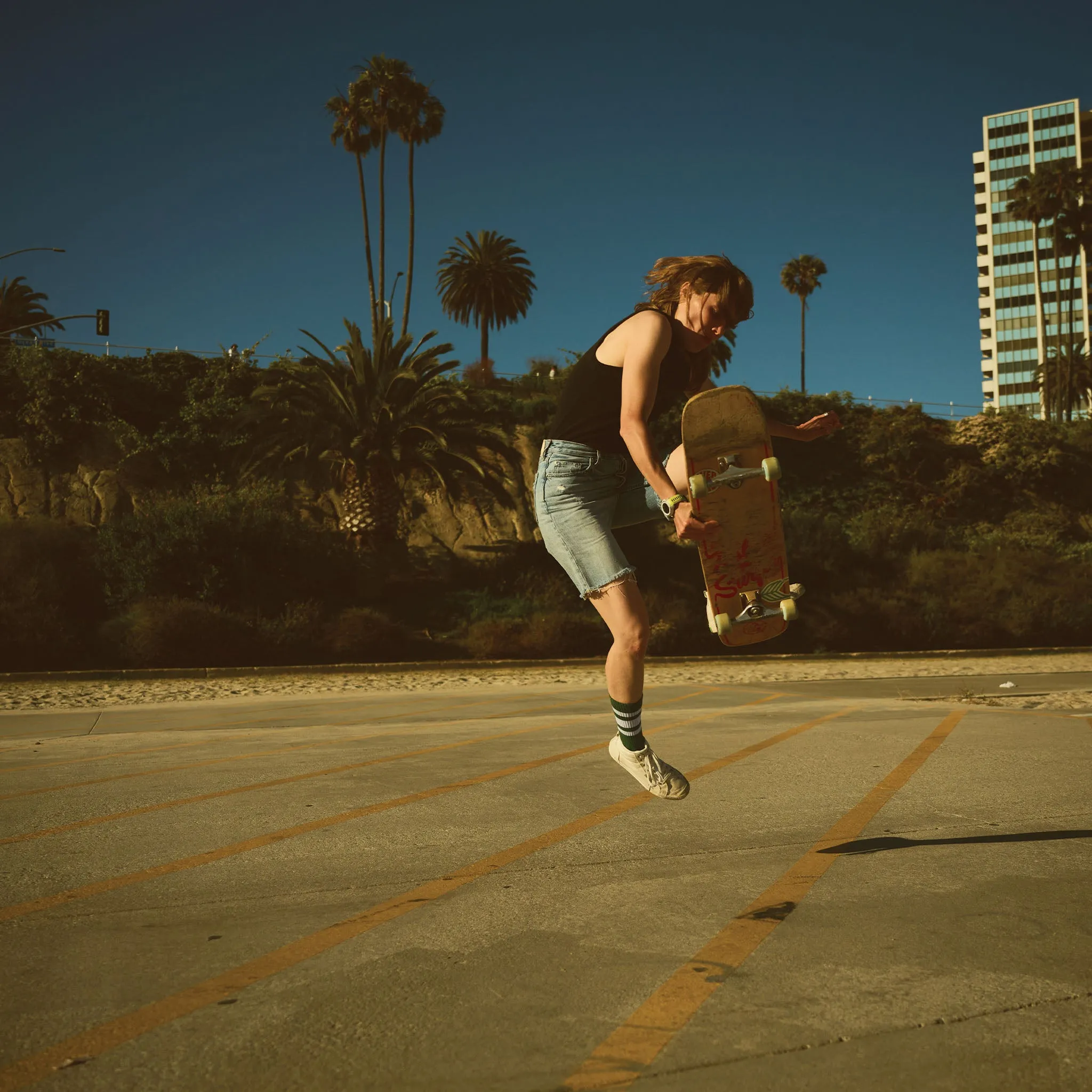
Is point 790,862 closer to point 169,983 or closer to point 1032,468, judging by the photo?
point 169,983

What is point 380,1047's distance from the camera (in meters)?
2.32

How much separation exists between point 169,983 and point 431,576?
25.1 meters

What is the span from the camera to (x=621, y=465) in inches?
168

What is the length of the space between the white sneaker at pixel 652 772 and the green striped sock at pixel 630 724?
0.02 meters

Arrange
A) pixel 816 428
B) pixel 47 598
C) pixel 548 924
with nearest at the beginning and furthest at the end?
pixel 548 924, pixel 816 428, pixel 47 598

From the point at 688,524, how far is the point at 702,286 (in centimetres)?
103

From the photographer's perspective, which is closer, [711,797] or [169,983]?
[169,983]

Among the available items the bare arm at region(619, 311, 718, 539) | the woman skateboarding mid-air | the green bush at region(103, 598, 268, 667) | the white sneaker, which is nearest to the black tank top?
the woman skateboarding mid-air

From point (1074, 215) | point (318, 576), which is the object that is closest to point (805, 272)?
point (1074, 215)

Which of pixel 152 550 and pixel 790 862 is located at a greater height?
pixel 152 550

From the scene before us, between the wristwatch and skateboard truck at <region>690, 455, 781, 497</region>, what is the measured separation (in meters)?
0.21

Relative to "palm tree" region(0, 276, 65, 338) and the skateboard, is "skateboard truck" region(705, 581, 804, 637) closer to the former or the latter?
the skateboard

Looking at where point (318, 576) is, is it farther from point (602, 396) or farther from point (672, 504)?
point (672, 504)

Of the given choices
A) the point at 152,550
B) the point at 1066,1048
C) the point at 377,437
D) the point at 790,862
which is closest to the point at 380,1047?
the point at 1066,1048
